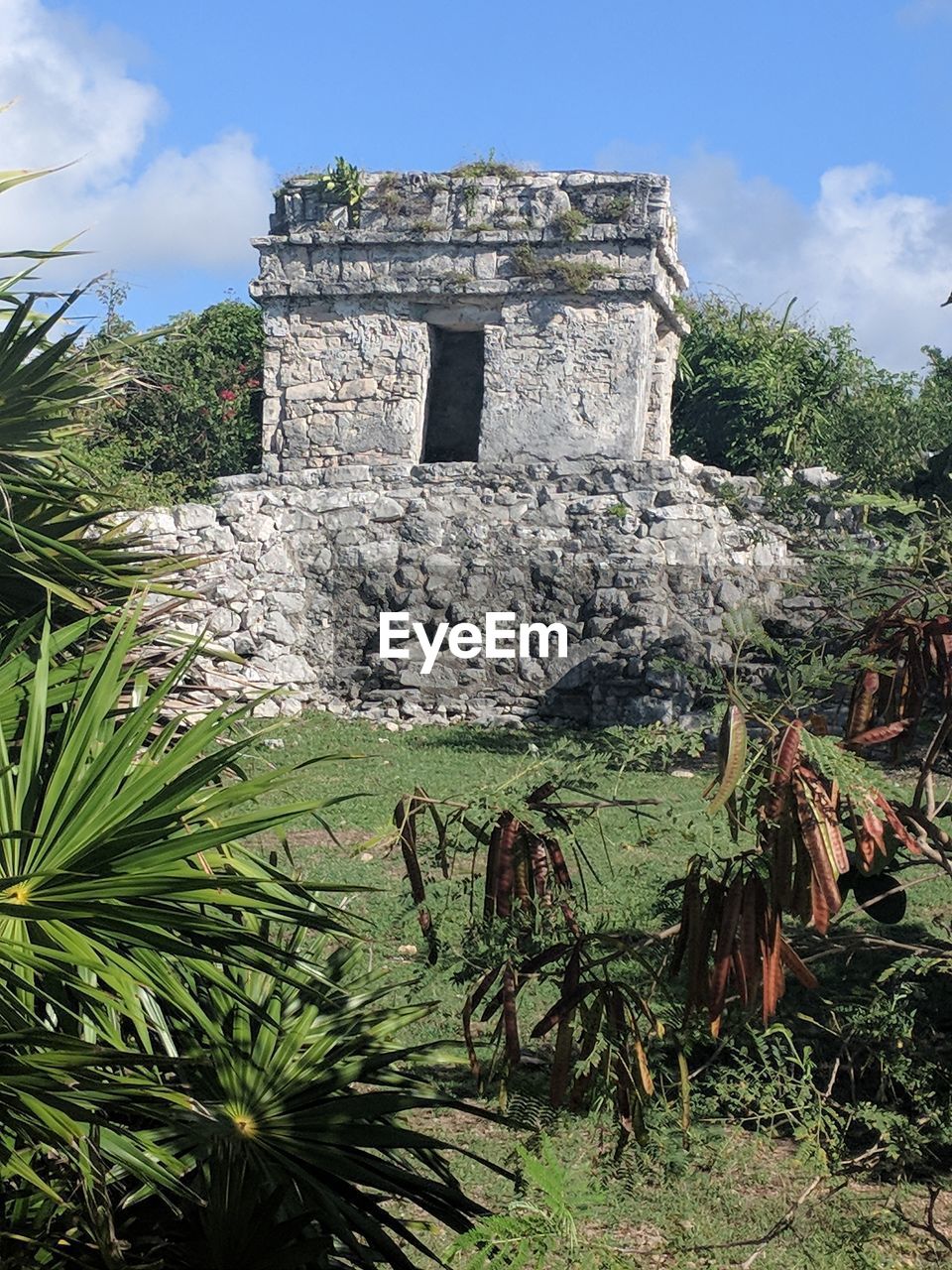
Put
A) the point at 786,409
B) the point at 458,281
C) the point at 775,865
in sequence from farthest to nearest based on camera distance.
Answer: the point at 786,409
the point at 458,281
the point at 775,865

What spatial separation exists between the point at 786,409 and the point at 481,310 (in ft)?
14.3

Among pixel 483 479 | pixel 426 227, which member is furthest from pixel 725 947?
pixel 426 227

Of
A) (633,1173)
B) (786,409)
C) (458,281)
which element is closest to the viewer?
(633,1173)

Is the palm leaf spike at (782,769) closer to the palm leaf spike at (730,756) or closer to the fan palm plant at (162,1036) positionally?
the palm leaf spike at (730,756)

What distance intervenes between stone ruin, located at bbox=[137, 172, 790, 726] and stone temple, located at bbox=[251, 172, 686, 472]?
0.02 meters

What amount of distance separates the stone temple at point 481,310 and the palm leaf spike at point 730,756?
457 inches

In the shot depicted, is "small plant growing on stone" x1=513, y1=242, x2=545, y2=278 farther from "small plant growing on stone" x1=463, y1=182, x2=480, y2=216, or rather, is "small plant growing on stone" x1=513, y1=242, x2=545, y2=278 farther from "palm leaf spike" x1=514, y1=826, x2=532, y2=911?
"palm leaf spike" x1=514, y1=826, x2=532, y2=911

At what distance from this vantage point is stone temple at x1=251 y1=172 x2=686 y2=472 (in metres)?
13.9

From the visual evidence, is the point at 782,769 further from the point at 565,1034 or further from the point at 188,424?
the point at 188,424

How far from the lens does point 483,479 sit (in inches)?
539

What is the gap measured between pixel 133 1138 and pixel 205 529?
1112cm

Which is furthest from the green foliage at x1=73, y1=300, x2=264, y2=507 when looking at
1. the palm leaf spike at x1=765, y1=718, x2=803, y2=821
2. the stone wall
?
the palm leaf spike at x1=765, y1=718, x2=803, y2=821

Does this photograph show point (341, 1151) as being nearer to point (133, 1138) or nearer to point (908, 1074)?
point (133, 1138)

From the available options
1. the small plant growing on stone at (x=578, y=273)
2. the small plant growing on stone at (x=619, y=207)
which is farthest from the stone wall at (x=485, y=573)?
the small plant growing on stone at (x=619, y=207)
